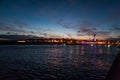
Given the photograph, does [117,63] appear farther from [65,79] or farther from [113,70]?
[65,79]

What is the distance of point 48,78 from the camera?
904 inches

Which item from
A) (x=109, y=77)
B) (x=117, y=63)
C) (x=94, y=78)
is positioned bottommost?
(x=94, y=78)

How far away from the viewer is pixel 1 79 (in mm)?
19312

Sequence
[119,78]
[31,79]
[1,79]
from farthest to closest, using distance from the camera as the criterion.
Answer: [31,79]
[1,79]
[119,78]

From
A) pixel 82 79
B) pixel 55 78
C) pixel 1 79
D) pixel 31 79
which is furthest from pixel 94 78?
pixel 1 79

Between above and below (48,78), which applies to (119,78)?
above

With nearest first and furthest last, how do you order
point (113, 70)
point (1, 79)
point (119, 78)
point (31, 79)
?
point (119, 78) → point (113, 70) → point (1, 79) → point (31, 79)

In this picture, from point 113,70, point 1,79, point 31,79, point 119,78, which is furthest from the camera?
point 31,79

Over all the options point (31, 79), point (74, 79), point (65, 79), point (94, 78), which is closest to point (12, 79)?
point (31, 79)

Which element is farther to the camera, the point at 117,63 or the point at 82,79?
the point at 82,79

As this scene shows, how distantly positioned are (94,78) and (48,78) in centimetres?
820

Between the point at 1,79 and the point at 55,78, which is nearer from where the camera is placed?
the point at 1,79

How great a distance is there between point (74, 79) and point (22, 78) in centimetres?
882

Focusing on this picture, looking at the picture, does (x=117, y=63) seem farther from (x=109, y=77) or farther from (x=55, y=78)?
(x=55, y=78)
